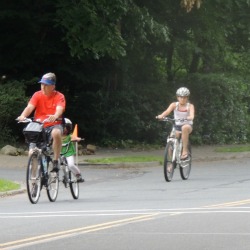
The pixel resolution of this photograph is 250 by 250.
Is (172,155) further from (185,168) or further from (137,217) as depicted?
(137,217)

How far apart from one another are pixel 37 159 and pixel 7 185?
3.79 m

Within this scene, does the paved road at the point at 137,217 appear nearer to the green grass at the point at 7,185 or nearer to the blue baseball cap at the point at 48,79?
the green grass at the point at 7,185

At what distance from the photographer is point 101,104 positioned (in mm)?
31438

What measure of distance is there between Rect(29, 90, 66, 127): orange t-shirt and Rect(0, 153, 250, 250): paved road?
54.4 inches

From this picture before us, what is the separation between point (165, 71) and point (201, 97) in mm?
3826

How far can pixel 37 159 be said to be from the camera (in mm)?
15055

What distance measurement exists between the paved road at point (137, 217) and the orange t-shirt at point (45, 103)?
138 cm

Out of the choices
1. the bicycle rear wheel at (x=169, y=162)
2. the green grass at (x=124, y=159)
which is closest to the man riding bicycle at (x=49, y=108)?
the bicycle rear wheel at (x=169, y=162)

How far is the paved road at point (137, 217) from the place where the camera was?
10.3m

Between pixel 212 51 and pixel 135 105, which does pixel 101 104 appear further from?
pixel 212 51

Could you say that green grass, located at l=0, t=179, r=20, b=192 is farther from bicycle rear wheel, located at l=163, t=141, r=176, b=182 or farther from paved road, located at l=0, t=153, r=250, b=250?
bicycle rear wheel, located at l=163, t=141, r=176, b=182

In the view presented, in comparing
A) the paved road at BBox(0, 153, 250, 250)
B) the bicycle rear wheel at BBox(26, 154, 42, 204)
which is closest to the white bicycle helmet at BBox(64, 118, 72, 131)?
the bicycle rear wheel at BBox(26, 154, 42, 204)

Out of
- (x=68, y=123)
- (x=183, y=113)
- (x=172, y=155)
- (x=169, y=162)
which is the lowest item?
(x=169, y=162)

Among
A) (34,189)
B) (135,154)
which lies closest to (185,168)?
(34,189)
